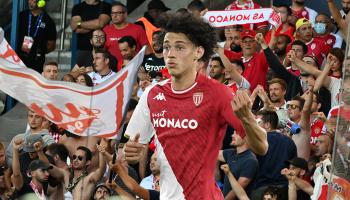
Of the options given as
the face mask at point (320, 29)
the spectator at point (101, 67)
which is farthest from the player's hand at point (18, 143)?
the face mask at point (320, 29)

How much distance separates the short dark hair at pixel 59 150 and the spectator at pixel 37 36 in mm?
4172

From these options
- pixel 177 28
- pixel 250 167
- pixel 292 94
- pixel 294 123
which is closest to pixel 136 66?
pixel 177 28

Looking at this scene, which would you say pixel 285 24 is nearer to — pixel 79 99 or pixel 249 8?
pixel 249 8

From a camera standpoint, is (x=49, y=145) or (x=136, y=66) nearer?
(x=136, y=66)

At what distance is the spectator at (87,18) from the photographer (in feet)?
59.7

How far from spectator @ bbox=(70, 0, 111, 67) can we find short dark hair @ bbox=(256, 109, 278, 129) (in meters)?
5.32

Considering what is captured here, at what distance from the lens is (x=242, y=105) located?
8.08 metres

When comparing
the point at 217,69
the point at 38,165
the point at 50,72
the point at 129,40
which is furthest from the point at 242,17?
the point at 38,165

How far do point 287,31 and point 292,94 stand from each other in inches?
90.6

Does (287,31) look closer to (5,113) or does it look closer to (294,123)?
(294,123)

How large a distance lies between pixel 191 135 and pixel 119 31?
28.2ft

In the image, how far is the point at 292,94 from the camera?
1478cm

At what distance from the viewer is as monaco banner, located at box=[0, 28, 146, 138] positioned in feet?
34.0

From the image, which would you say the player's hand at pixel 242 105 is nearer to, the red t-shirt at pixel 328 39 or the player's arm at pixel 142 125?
the player's arm at pixel 142 125
